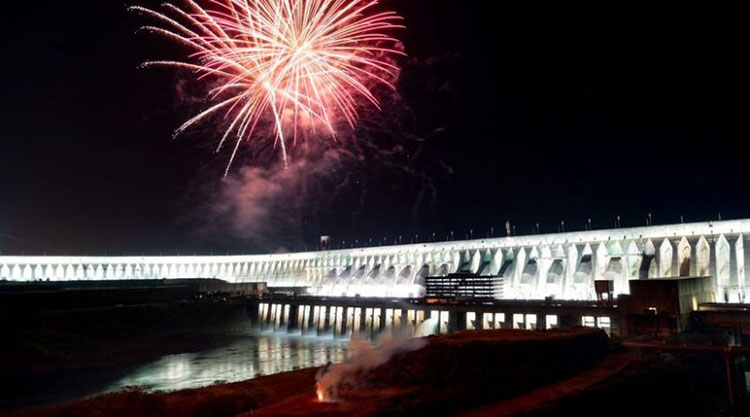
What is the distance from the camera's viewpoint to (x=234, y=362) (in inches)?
2101

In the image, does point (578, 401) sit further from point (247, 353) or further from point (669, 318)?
point (247, 353)

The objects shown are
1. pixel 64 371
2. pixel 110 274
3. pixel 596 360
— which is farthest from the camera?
pixel 110 274

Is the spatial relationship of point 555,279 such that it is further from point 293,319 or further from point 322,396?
point 322,396

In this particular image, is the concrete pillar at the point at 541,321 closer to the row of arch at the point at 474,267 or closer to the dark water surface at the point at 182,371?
the dark water surface at the point at 182,371

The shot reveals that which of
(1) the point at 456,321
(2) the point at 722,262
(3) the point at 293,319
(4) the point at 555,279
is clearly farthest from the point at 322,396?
(3) the point at 293,319

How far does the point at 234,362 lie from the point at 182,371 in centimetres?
585

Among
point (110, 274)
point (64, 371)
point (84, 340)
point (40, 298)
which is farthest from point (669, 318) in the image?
point (110, 274)

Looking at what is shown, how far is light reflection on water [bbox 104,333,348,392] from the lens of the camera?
4428cm

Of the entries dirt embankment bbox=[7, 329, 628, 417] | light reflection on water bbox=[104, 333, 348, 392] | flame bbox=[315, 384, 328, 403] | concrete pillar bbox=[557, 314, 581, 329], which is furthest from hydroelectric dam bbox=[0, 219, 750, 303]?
flame bbox=[315, 384, 328, 403]

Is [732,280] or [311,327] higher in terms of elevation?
[732,280]

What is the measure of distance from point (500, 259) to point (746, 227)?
35681mm

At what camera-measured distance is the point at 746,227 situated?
6094cm

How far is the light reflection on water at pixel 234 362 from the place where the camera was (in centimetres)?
4428

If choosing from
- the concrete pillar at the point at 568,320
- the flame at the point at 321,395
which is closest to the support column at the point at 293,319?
the concrete pillar at the point at 568,320
